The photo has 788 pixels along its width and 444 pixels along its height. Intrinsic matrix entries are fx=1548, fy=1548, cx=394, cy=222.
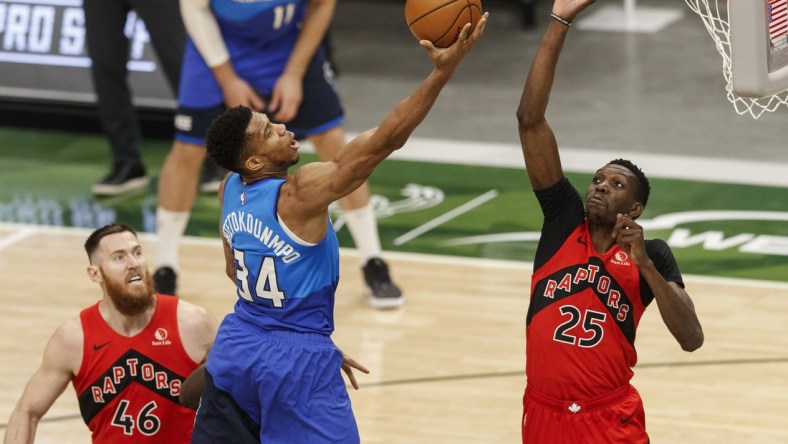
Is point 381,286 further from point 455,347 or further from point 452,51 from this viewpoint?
point 452,51

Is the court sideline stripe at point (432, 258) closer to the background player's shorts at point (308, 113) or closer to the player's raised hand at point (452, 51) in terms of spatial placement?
the background player's shorts at point (308, 113)

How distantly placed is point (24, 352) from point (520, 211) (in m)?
3.19

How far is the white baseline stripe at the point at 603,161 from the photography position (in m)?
9.84

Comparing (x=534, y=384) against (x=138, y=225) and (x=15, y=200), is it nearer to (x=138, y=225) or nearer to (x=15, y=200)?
(x=138, y=225)

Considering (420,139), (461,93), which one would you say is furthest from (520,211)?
(461,93)

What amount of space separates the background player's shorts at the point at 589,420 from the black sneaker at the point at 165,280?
3343mm

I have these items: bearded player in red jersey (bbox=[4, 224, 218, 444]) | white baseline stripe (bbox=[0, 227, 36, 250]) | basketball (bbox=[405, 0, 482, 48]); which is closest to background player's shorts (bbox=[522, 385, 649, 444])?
basketball (bbox=[405, 0, 482, 48])

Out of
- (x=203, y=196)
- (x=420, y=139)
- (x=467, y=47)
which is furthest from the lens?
(x=420, y=139)

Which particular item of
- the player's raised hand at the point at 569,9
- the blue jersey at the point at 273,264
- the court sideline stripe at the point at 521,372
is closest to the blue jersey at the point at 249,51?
the court sideline stripe at the point at 521,372

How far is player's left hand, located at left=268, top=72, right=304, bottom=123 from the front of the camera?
7.66 meters

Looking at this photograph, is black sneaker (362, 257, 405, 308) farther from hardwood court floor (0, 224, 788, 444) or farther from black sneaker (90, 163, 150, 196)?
black sneaker (90, 163, 150, 196)

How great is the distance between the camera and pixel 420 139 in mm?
10812

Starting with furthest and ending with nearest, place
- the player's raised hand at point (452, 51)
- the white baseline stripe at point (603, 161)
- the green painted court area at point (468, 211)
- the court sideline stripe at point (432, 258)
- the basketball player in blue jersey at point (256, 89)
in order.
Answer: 1. the white baseline stripe at point (603, 161)
2. the green painted court area at point (468, 211)
3. the court sideline stripe at point (432, 258)
4. the basketball player in blue jersey at point (256, 89)
5. the player's raised hand at point (452, 51)

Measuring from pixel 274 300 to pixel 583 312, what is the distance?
98cm
